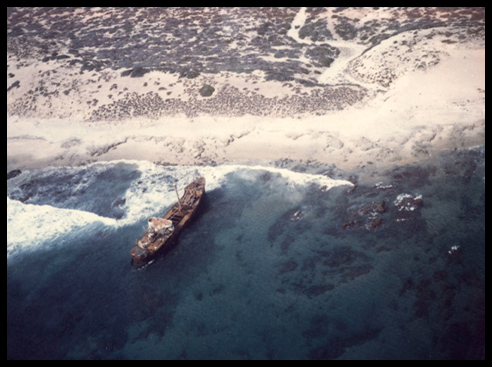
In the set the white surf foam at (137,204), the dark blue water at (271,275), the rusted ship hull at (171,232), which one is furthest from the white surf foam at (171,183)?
the rusted ship hull at (171,232)

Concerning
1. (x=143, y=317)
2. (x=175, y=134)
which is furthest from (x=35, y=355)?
(x=175, y=134)

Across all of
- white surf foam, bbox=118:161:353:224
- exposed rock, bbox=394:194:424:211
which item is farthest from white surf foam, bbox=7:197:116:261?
exposed rock, bbox=394:194:424:211

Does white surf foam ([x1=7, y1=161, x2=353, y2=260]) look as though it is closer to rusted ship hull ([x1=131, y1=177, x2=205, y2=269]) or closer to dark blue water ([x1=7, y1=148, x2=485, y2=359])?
dark blue water ([x1=7, y1=148, x2=485, y2=359])

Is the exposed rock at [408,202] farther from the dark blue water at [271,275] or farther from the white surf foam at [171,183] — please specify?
the white surf foam at [171,183]

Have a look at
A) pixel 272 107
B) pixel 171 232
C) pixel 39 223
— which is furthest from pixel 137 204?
pixel 272 107

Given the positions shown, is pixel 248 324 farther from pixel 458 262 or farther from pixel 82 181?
pixel 82 181

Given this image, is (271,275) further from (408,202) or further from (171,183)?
(171,183)

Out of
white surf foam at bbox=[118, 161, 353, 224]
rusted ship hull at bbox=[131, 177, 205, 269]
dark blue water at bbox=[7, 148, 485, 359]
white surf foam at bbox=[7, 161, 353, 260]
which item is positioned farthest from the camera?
white surf foam at bbox=[118, 161, 353, 224]
